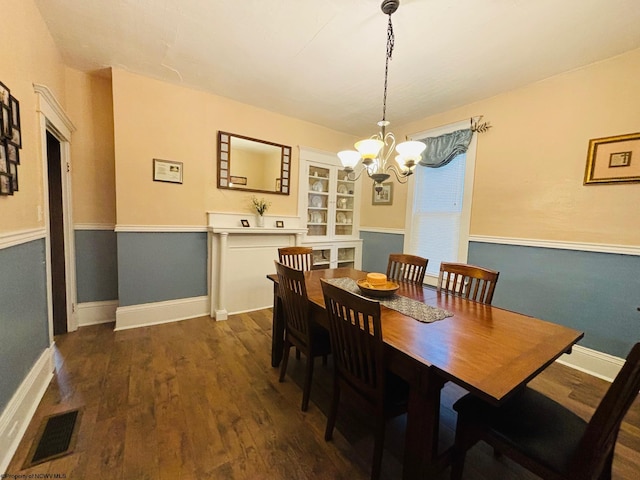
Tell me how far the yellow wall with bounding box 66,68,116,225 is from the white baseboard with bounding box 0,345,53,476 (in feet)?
4.92

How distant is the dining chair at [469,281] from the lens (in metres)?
1.81

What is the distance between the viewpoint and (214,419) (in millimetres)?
1655

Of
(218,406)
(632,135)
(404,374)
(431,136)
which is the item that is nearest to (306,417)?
(218,406)

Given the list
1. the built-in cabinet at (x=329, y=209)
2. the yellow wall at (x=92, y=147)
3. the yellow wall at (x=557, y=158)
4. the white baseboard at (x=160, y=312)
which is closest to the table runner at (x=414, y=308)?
the yellow wall at (x=557, y=158)

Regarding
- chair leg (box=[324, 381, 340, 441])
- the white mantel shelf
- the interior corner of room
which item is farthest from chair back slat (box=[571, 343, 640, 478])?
the white mantel shelf

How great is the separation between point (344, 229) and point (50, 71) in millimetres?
3744

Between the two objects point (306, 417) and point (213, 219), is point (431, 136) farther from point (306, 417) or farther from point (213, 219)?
point (306, 417)

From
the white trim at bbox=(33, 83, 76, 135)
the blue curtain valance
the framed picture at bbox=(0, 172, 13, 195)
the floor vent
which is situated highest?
the blue curtain valance

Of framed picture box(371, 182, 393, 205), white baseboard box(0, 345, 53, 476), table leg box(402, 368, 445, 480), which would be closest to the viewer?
table leg box(402, 368, 445, 480)

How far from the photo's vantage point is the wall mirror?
3289 millimetres

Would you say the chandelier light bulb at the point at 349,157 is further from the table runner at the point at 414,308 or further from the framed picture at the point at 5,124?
the framed picture at the point at 5,124

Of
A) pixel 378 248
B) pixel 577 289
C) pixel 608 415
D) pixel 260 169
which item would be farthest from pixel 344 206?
pixel 608 415

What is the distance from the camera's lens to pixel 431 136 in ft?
11.6

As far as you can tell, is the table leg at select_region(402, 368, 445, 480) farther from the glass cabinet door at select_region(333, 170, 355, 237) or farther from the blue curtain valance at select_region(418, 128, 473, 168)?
the glass cabinet door at select_region(333, 170, 355, 237)
